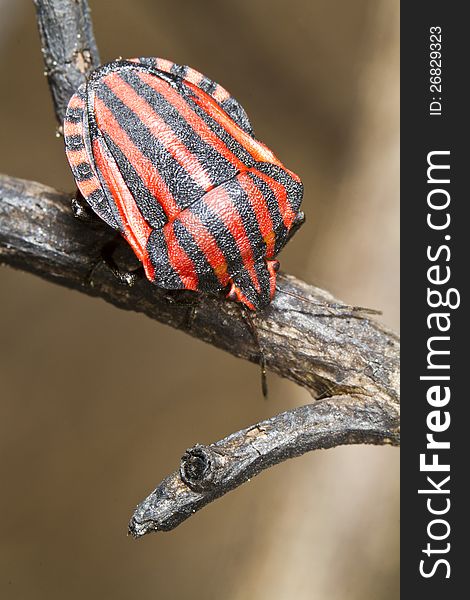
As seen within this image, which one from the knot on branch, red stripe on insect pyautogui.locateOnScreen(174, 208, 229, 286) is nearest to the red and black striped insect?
red stripe on insect pyautogui.locateOnScreen(174, 208, 229, 286)

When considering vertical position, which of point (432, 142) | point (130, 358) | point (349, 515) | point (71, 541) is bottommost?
point (71, 541)

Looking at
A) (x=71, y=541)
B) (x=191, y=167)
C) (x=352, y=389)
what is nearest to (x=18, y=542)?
(x=71, y=541)

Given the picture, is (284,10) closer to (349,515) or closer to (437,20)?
(437,20)

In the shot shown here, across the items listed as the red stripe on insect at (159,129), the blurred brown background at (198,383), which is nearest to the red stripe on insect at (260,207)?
the red stripe on insect at (159,129)

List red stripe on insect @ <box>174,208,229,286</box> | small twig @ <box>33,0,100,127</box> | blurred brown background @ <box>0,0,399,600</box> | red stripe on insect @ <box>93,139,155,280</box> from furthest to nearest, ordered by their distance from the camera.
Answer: blurred brown background @ <box>0,0,399,600</box>, small twig @ <box>33,0,100,127</box>, red stripe on insect @ <box>93,139,155,280</box>, red stripe on insect @ <box>174,208,229,286</box>

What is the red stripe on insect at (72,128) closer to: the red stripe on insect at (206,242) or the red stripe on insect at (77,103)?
the red stripe on insect at (77,103)

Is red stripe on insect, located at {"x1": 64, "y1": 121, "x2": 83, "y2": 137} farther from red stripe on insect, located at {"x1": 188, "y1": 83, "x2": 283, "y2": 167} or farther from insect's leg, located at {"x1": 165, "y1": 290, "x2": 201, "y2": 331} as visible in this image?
insect's leg, located at {"x1": 165, "y1": 290, "x2": 201, "y2": 331}
